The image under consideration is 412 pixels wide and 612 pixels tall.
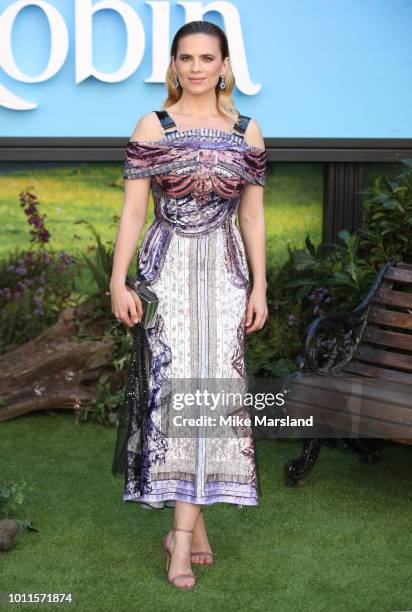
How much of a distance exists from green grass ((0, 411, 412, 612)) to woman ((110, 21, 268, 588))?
0.22 m

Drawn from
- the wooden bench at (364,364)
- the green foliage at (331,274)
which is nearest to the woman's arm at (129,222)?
the wooden bench at (364,364)

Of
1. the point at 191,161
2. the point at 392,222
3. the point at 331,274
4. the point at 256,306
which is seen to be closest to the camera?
the point at 191,161

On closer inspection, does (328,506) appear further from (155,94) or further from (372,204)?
(155,94)

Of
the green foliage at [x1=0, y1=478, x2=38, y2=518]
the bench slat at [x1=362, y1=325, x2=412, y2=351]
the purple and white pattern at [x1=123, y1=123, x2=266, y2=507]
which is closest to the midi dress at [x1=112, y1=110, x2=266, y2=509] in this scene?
the purple and white pattern at [x1=123, y1=123, x2=266, y2=507]

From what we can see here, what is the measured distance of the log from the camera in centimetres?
598

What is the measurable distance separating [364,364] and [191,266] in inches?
66.8

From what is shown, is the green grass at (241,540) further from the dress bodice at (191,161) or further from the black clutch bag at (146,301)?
the dress bodice at (191,161)

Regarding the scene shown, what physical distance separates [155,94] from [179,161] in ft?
8.95

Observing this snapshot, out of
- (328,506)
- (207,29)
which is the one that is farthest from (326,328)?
(207,29)

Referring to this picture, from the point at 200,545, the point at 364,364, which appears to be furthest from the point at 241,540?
the point at 364,364

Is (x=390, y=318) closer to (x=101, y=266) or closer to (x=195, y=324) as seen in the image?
(x=195, y=324)

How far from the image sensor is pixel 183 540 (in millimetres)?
3787

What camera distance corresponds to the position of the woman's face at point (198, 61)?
12.0 feet

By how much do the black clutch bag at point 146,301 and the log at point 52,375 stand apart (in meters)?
2.28
